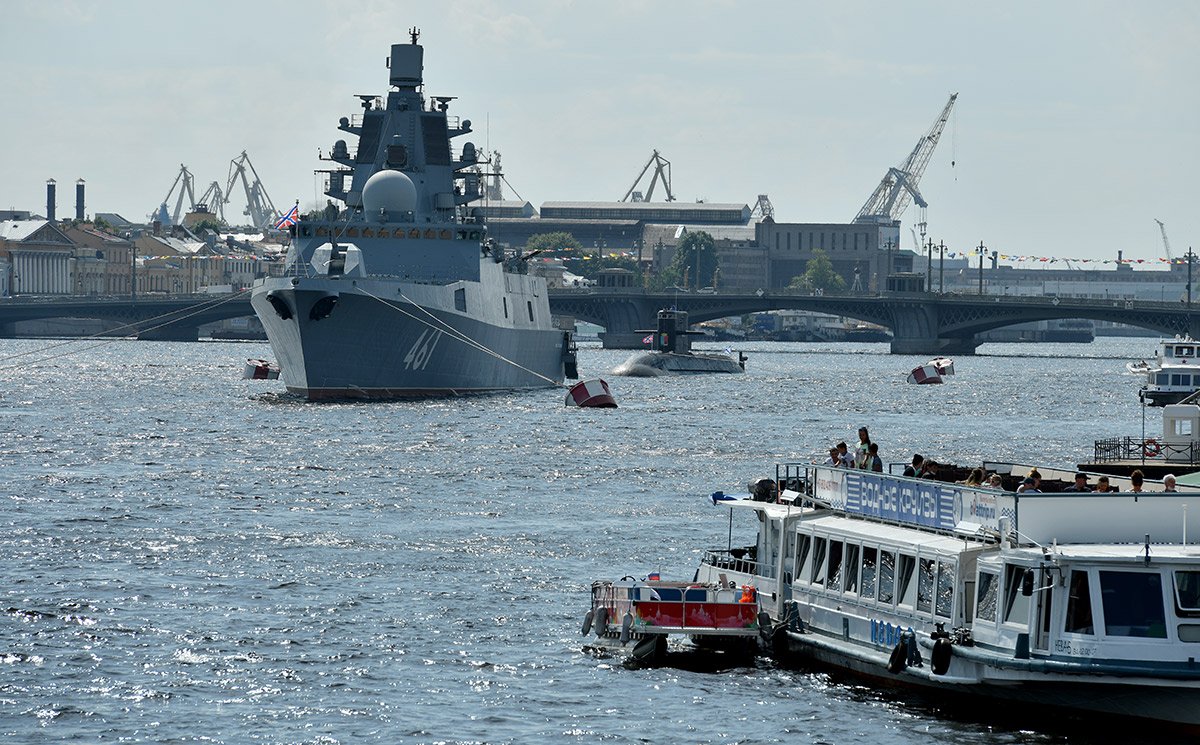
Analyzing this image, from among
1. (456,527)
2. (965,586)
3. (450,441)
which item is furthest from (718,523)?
(450,441)

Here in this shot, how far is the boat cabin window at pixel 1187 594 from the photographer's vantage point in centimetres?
3036

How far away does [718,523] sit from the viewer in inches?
2258

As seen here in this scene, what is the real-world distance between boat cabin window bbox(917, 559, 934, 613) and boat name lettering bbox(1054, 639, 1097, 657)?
11.9 feet

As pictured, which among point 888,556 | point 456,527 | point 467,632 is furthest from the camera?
point 456,527

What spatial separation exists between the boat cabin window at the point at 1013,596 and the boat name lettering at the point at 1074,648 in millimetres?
919

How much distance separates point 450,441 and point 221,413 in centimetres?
2550

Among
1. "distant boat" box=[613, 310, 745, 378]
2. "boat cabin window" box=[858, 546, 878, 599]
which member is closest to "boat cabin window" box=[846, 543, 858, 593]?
"boat cabin window" box=[858, 546, 878, 599]

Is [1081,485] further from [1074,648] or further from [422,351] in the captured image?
[422,351]

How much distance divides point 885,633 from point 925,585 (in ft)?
3.81

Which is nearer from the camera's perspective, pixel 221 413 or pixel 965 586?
pixel 965 586

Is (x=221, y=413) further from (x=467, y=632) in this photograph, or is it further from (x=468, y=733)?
(x=468, y=733)

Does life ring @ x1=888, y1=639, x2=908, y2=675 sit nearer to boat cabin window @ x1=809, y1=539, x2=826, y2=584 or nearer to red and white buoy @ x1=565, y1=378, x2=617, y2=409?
boat cabin window @ x1=809, y1=539, x2=826, y2=584

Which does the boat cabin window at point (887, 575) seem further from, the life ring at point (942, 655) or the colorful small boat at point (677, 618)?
the colorful small boat at point (677, 618)

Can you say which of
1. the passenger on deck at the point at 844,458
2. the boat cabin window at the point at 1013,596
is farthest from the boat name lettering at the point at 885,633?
the passenger on deck at the point at 844,458
